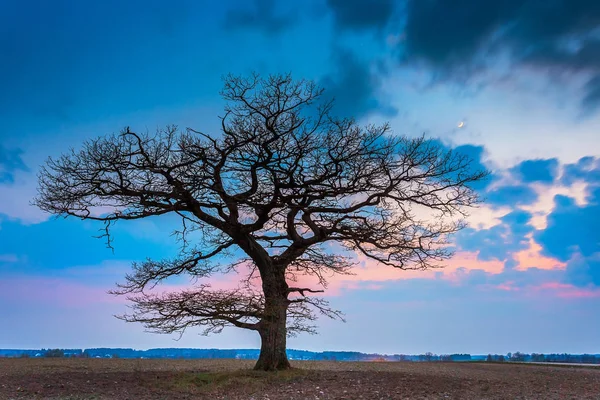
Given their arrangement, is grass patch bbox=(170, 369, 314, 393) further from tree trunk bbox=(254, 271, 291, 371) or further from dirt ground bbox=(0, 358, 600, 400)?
tree trunk bbox=(254, 271, 291, 371)

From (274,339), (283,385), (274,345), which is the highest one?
(274,339)

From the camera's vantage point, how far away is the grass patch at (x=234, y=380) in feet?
46.0

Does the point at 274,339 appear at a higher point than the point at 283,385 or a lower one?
higher

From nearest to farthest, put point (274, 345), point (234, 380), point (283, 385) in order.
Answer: point (283, 385) → point (234, 380) → point (274, 345)

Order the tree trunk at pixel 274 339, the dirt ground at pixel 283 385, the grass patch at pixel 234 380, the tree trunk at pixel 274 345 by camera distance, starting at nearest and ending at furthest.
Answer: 1. the dirt ground at pixel 283 385
2. the grass patch at pixel 234 380
3. the tree trunk at pixel 274 339
4. the tree trunk at pixel 274 345

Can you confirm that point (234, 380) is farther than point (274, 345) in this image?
No

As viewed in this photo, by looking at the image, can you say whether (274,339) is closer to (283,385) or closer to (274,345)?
(274,345)

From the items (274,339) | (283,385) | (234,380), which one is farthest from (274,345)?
(283,385)

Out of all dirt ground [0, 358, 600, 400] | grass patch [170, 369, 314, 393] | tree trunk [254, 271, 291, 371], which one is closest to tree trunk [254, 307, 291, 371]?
tree trunk [254, 271, 291, 371]

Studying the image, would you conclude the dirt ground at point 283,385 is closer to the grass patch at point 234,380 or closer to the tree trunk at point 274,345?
the grass patch at point 234,380

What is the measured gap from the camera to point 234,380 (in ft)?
48.5

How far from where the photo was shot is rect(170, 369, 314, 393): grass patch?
14.0 m

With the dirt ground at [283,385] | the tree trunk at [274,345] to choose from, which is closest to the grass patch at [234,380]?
the dirt ground at [283,385]

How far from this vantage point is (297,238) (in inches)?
719
